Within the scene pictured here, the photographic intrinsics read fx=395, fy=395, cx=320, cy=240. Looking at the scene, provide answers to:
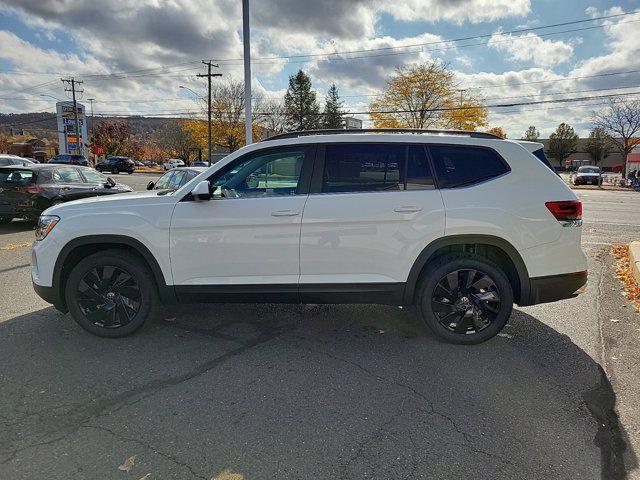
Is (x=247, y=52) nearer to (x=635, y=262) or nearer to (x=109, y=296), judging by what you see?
(x=109, y=296)

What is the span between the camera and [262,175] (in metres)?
3.78

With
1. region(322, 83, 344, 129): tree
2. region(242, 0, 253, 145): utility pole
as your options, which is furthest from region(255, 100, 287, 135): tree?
region(242, 0, 253, 145): utility pole

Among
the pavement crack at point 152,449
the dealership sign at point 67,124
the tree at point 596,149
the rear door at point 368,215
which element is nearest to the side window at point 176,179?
the rear door at point 368,215

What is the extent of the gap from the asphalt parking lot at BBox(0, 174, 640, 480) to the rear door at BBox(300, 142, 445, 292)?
0.76 metres

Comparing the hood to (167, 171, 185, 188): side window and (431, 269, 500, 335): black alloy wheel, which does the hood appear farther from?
(167, 171, 185, 188): side window

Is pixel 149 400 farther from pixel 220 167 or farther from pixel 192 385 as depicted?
pixel 220 167

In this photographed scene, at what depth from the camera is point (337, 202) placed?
3545 millimetres

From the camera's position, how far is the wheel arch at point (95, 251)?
145 inches

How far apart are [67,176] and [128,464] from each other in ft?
32.7

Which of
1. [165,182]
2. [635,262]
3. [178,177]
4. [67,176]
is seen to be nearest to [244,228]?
[635,262]

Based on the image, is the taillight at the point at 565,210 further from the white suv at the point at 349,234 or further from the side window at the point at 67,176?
the side window at the point at 67,176

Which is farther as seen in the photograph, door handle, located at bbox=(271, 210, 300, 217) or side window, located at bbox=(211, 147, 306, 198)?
side window, located at bbox=(211, 147, 306, 198)

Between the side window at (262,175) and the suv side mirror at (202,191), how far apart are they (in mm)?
157

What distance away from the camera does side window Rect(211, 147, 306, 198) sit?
12.2 feet
